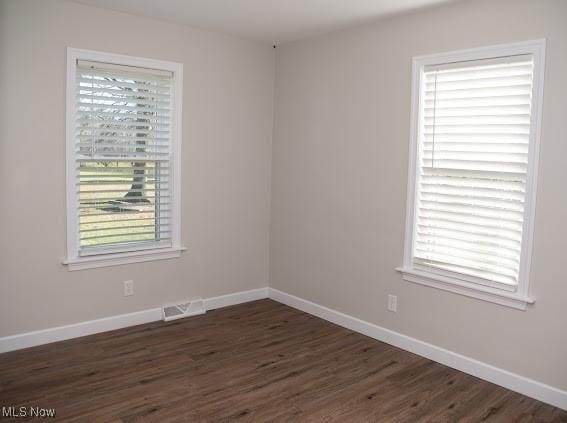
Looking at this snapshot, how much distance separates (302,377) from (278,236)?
184 cm

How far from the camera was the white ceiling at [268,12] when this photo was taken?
3.54 meters

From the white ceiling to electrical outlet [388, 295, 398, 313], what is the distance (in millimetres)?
2123

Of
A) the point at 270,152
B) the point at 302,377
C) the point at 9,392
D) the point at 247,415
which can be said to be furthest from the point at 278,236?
the point at 9,392

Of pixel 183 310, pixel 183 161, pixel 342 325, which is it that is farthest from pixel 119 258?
pixel 342 325

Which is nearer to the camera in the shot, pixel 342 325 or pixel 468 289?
pixel 468 289

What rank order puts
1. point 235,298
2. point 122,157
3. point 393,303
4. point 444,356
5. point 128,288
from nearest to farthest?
point 444,356
point 393,303
point 122,157
point 128,288
point 235,298

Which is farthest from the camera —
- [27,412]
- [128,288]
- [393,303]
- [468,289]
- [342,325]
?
[342,325]

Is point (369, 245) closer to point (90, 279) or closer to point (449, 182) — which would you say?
point (449, 182)

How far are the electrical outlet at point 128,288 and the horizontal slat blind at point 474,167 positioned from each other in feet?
7.51

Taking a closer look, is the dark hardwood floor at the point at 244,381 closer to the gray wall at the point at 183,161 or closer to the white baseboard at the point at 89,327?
the white baseboard at the point at 89,327

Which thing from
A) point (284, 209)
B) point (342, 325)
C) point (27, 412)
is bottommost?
point (27, 412)

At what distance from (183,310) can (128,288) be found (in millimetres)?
544

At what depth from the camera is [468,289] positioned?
11.3 ft

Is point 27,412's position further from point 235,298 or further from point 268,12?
point 268,12
